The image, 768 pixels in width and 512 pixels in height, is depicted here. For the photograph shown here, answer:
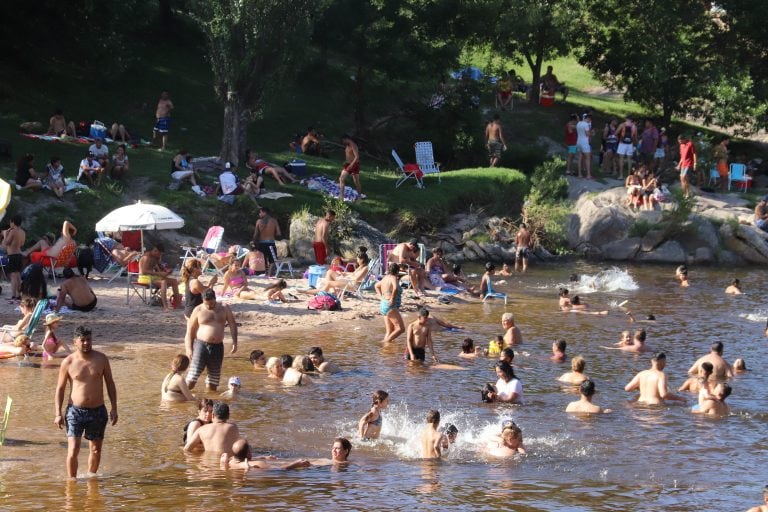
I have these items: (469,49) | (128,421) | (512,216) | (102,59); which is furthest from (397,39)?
(128,421)

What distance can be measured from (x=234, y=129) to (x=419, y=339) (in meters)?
12.2

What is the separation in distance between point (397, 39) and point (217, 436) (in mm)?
21753

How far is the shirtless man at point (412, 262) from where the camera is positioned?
72.8ft

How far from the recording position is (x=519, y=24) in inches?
1350

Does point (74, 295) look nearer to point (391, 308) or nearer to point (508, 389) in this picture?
point (391, 308)

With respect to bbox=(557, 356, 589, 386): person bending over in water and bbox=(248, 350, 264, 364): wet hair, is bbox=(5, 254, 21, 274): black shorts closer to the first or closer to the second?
bbox=(248, 350, 264, 364): wet hair

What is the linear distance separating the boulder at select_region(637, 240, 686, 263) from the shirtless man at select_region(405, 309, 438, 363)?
13.1 meters

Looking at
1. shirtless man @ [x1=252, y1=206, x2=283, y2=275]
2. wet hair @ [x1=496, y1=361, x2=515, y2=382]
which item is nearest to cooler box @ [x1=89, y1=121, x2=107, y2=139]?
shirtless man @ [x1=252, y1=206, x2=283, y2=275]

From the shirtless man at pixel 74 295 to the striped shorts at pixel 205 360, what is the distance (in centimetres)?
425

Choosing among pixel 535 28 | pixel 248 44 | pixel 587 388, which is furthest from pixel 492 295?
pixel 535 28

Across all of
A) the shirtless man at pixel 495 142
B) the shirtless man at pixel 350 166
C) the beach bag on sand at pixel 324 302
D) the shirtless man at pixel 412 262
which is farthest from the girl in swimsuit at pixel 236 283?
the shirtless man at pixel 495 142

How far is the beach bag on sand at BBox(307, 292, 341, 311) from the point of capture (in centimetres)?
2014

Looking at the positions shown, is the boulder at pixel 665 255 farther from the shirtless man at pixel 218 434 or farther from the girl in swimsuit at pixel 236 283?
the shirtless man at pixel 218 434

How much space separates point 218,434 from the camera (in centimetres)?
1196
